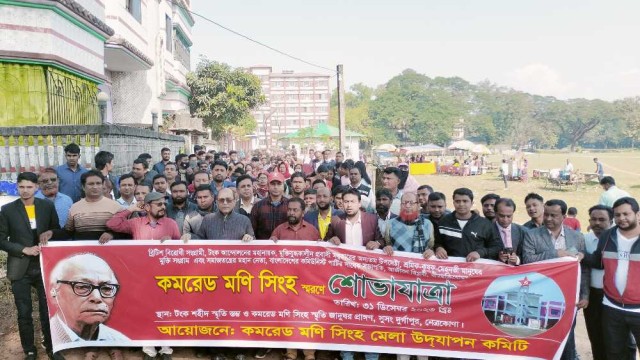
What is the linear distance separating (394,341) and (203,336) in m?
2.05

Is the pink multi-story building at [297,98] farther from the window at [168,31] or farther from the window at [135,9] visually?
the window at [135,9]

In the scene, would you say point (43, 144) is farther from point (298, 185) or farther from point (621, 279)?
point (621, 279)

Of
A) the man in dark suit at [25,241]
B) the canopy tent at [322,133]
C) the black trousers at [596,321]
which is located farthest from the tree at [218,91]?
the black trousers at [596,321]

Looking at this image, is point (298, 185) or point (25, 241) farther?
point (298, 185)

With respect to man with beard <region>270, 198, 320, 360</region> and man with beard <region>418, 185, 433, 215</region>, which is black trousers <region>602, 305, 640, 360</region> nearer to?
man with beard <region>418, 185, 433, 215</region>

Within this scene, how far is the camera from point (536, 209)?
542 cm

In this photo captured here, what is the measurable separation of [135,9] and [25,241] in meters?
16.2

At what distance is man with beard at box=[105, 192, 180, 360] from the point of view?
5051 millimetres

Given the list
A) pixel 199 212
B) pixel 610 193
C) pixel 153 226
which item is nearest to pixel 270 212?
pixel 199 212

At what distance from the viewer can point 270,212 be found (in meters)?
6.08

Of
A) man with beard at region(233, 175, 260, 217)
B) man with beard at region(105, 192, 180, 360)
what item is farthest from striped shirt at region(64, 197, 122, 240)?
man with beard at region(233, 175, 260, 217)

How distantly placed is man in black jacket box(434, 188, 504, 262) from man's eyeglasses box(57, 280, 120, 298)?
348 centimetres

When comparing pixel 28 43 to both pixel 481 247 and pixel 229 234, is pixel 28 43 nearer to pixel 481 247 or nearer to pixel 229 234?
pixel 229 234

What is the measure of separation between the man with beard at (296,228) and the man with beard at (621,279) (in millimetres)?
2892
